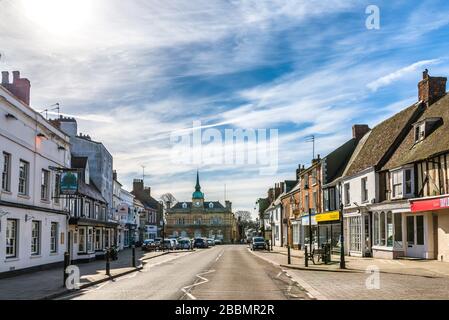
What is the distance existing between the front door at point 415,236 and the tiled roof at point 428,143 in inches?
129

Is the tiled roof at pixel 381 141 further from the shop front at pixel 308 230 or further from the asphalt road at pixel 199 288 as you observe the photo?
the asphalt road at pixel 199 288

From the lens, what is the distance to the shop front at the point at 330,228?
42344 millimetres

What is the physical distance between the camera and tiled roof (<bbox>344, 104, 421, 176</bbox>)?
3556 cm

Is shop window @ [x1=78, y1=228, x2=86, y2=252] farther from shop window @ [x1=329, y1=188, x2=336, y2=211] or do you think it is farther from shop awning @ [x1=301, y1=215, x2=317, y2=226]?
shop awning @ [x1=301, y1=215, x2=317, y2=226]

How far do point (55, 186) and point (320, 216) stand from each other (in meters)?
22.9

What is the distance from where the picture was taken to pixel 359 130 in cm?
4750

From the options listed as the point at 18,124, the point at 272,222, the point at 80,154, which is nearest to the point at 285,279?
the point at 18,124

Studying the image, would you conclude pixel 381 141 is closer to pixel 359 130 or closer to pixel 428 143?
pixel 428 143

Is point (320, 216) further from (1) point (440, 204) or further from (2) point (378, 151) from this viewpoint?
(1) point (440, 204)

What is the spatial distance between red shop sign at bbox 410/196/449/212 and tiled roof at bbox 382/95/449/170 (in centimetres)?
242

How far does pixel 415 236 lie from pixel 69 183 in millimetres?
19703

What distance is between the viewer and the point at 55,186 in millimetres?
33031

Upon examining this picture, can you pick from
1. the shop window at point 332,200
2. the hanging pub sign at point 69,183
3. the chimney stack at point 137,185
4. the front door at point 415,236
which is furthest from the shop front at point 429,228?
the chimney stack at point 137,185

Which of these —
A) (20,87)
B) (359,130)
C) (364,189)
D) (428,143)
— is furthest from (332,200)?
(20,87)
